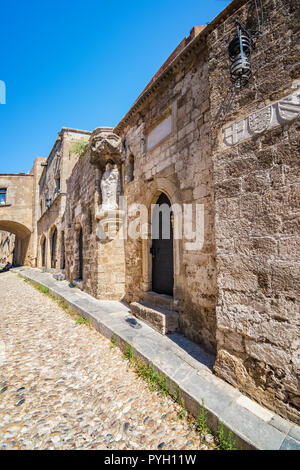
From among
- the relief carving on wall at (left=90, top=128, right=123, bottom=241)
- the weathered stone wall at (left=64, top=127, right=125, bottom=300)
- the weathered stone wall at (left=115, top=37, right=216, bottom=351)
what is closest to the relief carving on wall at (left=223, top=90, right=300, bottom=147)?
the weathered stone wall at (left=115, top=37, right=216, bottom=351)

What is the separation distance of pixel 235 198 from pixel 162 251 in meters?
2.32

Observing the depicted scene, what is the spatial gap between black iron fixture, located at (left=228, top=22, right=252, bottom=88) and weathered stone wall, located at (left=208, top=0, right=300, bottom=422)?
0.07 meters

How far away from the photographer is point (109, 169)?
5.55 meters

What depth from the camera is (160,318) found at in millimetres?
3393

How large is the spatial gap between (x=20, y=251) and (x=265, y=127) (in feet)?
78.7

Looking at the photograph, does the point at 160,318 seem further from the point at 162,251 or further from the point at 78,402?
the point at 78,402

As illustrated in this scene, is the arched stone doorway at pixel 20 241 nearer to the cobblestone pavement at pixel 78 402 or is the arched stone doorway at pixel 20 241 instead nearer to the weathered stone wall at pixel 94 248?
the weathered stone wall at pixel 94 248

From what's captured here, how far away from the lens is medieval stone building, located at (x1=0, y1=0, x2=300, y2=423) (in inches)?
67.6

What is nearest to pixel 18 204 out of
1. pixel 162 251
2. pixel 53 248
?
pixel 53 248

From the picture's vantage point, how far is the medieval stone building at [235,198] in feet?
A: 5.64

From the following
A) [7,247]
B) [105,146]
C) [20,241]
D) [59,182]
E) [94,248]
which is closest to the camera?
[105,146]

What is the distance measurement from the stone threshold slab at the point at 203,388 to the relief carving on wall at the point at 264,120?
7.58ft

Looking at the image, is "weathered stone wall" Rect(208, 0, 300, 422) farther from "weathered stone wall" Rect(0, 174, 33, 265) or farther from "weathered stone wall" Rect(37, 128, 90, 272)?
"weathered stone wall" Rect(0, 174, 33, 265)
